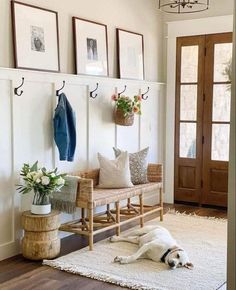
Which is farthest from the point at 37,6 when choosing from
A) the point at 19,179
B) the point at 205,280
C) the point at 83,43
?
the point at 205,280

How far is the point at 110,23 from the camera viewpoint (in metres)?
5.21

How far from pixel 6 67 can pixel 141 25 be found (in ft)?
7.82

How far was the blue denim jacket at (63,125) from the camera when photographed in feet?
14.1

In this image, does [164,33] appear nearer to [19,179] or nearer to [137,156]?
[137,156]

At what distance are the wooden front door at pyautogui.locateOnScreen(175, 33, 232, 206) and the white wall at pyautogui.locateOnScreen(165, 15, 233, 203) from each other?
0.22ft

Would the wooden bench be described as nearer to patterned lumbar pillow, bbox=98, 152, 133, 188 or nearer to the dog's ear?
patterned lumbar pillow, bbox=98, 152, 133, 188

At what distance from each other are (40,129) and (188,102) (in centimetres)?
250

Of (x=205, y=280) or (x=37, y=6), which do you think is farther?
(x=37, y=6)

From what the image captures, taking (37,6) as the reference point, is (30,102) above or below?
below

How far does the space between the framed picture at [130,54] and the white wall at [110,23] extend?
3.1 inches

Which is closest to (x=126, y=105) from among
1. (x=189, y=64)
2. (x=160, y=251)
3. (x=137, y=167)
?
(x=137, y=167)

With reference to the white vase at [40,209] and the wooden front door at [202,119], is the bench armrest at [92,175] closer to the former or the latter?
the white vase at [40,209]

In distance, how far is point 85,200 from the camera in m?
4.08

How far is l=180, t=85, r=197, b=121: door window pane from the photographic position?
19.8 feet
